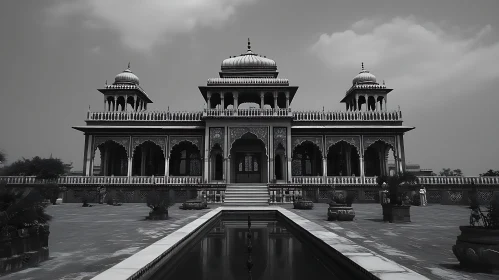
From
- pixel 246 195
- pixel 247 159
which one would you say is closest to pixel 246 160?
pixel 247 159

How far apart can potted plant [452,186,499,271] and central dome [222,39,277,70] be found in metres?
23.2

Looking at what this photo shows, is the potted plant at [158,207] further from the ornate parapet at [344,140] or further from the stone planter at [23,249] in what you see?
the ornate parapet at [344,140]

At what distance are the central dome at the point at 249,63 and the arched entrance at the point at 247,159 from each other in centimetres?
637

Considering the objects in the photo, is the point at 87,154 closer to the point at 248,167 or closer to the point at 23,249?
the point at 248,167

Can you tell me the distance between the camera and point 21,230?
466cm

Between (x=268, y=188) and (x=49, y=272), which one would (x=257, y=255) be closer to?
(x=49, y=272)

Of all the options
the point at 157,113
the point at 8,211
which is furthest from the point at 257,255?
the point at 157,113

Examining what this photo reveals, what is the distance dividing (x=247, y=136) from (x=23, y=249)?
20.1m

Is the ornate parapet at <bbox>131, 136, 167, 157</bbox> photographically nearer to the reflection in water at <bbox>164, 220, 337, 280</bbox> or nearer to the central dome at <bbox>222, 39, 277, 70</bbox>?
the central dome at <bbox>222, 39, 277, 70</bbox>

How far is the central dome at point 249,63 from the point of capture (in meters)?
26.8

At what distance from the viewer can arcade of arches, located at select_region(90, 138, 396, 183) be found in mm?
24953

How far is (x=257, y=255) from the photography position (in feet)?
20.6

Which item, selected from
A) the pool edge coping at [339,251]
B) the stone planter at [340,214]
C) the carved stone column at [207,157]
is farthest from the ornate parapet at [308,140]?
the pool edge coping at [339,251]

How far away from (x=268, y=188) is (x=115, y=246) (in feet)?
47.5
